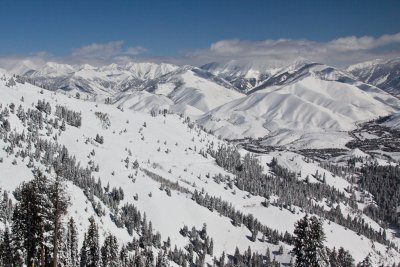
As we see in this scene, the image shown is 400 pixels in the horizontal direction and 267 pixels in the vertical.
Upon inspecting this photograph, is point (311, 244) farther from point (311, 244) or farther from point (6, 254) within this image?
point (6, 254)

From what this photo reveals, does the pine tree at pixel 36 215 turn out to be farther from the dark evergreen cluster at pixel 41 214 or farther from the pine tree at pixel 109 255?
the pine tree at pixel 109 255

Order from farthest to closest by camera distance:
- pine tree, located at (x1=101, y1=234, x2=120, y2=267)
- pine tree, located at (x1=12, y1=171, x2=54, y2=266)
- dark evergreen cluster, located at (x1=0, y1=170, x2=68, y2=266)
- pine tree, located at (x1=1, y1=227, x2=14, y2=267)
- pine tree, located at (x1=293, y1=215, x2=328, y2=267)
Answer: pine tree, located at (x1=101, y1=234, x2=120, y2=267)
pine tree, located at (x1=1, y1=227, x2=14, y2=267)
pine tree, located at (x1=293, y1=215, x2=328, y2=267)
pine tree, located at (x1=12, y1=171, x2=54, y2=266)
dark evergreen cluster, located at (x1=0, y1=170, x2=68, y2=266)

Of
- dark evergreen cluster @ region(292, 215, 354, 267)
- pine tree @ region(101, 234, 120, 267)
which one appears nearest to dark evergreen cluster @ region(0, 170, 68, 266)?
dark evergreen cluster @ region(292, 215, 354, 267)

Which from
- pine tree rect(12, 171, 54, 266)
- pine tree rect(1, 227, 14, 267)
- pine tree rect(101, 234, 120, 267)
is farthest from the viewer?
pine tree rect(101, 234, 120, 267)

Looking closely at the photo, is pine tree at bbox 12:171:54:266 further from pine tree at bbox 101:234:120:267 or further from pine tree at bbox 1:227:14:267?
pine tree at bbox 101:234:120:267

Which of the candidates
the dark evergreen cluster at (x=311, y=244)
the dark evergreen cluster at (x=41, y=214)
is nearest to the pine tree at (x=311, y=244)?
the dark evergreen cluster at (x=311, y=244)

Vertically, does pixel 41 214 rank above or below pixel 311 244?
above

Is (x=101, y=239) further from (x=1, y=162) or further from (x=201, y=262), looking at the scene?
(x=1, y=162)

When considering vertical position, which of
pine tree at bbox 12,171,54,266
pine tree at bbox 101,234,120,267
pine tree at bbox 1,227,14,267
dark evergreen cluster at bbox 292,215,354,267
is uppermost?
pine tree at bbox 12,171,54,266

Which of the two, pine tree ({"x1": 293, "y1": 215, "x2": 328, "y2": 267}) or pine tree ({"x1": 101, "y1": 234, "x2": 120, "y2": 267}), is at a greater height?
pine tree ({"x1": 293, "y1": 215, "x2": 328, "y2": 267})

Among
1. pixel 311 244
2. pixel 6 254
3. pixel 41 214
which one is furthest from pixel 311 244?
pixel 6 254

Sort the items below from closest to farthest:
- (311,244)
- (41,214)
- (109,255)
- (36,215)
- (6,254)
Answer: (41,214), (36,215), (311,244), (6,254), (109,255)

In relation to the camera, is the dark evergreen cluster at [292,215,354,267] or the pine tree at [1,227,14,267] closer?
the dark evergreen cluster at [292,215,354,267]
